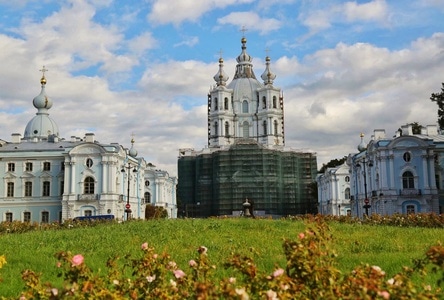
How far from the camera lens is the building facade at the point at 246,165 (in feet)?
235

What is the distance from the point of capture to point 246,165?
7244 cm

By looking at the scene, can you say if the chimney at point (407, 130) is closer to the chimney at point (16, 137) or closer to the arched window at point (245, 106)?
the chimney at point (16, 137)

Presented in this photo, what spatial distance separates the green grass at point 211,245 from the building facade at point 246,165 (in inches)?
2000

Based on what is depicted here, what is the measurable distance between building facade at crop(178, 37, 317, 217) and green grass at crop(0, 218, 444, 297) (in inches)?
2000

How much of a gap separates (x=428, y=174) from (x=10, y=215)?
125 ft

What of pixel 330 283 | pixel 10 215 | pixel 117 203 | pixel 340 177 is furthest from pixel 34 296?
pixel 340 177

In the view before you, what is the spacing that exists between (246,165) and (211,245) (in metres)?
58.0

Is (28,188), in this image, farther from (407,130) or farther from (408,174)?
(407,130)

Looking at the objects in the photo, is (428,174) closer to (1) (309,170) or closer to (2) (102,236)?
(1) (309,170)

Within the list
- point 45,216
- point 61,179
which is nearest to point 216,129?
point 61,179

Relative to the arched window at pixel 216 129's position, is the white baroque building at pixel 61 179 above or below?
below

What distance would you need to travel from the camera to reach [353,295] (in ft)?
14.5

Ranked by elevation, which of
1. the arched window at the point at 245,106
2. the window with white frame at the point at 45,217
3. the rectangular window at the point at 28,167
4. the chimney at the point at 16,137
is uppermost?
the arched window at the point at 245,106

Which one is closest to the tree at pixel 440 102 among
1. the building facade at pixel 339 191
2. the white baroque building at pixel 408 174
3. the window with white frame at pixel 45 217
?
the white baroque building at pixel 408 174
